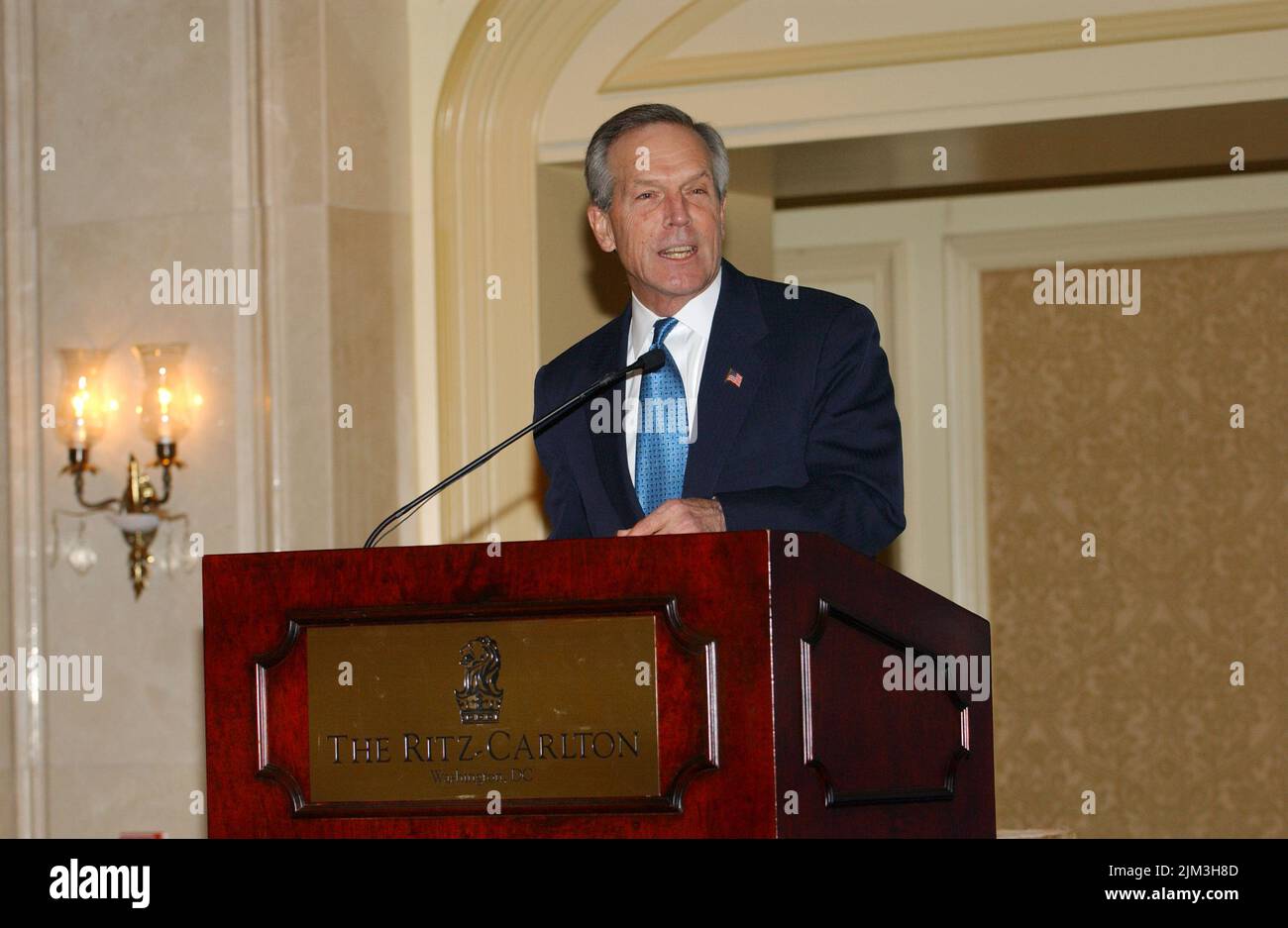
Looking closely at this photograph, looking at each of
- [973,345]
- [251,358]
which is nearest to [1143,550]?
[973,345]

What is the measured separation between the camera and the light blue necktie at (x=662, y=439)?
8.87 feet

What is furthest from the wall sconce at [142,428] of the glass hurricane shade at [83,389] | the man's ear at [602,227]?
the man's ear at [602,227]

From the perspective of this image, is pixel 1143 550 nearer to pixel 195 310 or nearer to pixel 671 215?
pixel 195 310

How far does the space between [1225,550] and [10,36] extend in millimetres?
4024

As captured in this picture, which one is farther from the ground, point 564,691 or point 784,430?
point 784,430

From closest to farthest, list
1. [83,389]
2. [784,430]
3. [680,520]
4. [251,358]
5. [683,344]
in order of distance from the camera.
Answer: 1. [680,520]
2. [784,430]
3. [683,344]
4. [251,358]
5. [83,389]

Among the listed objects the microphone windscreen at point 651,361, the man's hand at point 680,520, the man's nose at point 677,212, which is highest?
the man's nose at point 677,212

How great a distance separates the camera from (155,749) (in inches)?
199

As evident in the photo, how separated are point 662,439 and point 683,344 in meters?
0.21

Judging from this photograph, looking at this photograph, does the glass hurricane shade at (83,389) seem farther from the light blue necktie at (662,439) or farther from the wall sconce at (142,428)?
the light blue necktie at (662,439)

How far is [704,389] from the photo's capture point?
8.87 ft

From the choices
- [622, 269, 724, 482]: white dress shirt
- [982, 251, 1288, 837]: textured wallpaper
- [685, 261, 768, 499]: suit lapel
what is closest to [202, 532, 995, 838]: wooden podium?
[685, 261, 768, 499]: suit lapel
